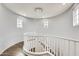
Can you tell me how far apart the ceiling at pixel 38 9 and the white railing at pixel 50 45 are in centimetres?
41

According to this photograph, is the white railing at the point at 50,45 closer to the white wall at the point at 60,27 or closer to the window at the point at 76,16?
the white wall at the point at 60,27

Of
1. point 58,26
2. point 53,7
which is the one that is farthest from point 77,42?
point 53,7

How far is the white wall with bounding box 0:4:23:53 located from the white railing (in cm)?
17

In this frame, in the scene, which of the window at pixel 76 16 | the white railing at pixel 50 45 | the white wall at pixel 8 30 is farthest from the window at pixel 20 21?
the window at pixel 76 16

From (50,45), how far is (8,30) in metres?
0.81

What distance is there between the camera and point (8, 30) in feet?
5.53

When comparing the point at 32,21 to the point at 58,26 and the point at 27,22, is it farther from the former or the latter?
the point at 58,26

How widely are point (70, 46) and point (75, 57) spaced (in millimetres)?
301

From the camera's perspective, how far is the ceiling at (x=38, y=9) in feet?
5.48

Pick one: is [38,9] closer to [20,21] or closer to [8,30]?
[20,21]

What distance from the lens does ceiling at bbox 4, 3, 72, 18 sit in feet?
5.48

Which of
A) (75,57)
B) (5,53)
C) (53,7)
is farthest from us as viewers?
(53,7)

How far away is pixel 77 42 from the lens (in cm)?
173

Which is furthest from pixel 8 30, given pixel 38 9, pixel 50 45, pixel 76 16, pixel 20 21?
pixel 76 16
